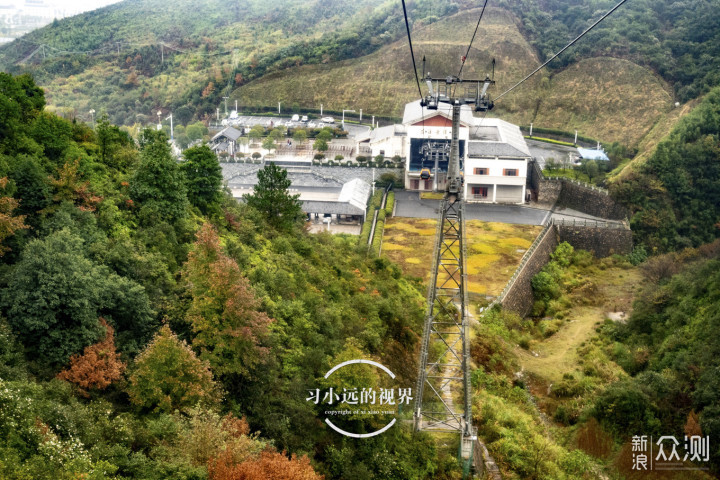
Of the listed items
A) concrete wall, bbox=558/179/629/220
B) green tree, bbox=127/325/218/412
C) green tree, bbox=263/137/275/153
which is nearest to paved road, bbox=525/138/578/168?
concrete wall, bbox=558/179/629/220

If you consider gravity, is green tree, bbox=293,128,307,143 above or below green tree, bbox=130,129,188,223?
above

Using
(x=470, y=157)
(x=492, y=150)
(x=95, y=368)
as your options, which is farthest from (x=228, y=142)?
(x=95, y=368)

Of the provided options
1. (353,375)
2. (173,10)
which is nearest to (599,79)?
(353,375)

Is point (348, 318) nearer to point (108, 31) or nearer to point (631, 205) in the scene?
point (631, 205)

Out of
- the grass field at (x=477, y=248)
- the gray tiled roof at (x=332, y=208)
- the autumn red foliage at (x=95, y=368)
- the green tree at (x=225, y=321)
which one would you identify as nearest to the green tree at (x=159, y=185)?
the green tree at (x=225, y=321)

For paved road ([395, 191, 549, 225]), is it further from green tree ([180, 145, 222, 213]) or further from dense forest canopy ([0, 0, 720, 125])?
dense forest canopy ([0, 0, 720, 125])

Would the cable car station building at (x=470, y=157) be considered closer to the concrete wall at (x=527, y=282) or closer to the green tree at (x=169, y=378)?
the concrete wall at (x=527, y=282)

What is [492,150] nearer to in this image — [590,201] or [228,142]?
[590,201]
